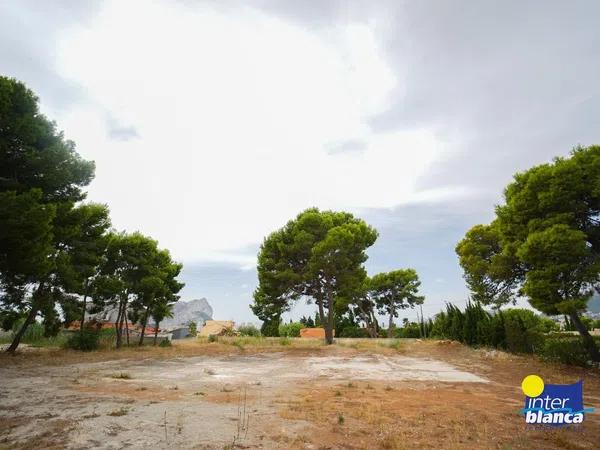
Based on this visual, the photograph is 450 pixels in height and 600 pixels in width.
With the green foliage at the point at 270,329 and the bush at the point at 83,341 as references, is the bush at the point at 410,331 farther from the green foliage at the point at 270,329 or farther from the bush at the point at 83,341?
the bush at the point at 83,341

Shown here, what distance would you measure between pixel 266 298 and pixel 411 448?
72.7 ft

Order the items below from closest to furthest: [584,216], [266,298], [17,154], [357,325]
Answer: [17,154] → [584,216] → [266,298] → [357,325]

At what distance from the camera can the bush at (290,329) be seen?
162ft

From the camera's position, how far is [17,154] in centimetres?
1209

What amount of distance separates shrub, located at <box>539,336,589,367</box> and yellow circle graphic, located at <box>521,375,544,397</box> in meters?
10.8

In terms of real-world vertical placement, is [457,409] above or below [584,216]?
below

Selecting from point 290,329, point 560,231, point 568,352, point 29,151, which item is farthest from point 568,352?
point 290,329

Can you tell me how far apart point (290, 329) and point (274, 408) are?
44.3 m

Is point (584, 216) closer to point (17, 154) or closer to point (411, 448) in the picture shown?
point (411, 448)

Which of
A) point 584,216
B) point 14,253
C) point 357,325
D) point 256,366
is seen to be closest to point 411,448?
point 256,366

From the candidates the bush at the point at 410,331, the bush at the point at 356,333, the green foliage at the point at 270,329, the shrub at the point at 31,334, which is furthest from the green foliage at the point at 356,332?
the shrub at the point at 31,334

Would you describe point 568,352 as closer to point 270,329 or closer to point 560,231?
point 560,231

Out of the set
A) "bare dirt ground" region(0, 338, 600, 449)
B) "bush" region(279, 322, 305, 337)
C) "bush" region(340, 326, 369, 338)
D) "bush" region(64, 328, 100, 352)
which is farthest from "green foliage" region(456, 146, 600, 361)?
"bush" region(279, 322, 305, 337)

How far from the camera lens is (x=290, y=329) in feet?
164
